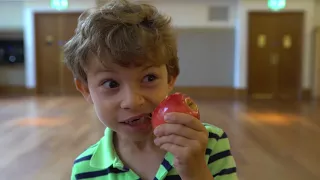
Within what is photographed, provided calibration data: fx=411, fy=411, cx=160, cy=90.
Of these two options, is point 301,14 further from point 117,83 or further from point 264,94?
point 117,83

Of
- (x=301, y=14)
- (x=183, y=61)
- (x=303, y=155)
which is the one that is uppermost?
(x=301, y=14)

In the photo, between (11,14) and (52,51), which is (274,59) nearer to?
(52,51)

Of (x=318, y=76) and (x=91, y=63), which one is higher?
(x=91, y=63)

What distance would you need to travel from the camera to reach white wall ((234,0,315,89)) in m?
9.45

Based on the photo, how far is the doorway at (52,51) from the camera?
10.0 m

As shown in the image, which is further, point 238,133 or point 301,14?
point 301,14

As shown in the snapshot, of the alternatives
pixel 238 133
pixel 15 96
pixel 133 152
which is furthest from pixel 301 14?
pixel 133 152

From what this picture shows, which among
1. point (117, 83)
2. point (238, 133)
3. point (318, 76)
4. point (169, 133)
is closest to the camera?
point (169, 133)

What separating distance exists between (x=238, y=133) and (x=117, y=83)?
467 cm

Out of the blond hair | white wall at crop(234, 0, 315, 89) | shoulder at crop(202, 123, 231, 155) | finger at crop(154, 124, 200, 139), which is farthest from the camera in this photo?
white wall at crop(234, 0, 315, 89)

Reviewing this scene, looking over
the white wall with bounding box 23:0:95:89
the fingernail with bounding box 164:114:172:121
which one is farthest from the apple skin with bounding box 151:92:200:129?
the white wall with bounding box 23:0:95:89

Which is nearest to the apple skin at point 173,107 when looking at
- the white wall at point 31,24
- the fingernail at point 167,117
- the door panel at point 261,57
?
the fingernail at point 167,117

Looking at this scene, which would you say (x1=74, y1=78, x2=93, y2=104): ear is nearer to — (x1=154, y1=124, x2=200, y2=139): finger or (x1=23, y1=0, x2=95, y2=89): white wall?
(x1=154, y1=124, x2=200, y2=139): finger

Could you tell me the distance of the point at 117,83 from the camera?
903 millimetres
